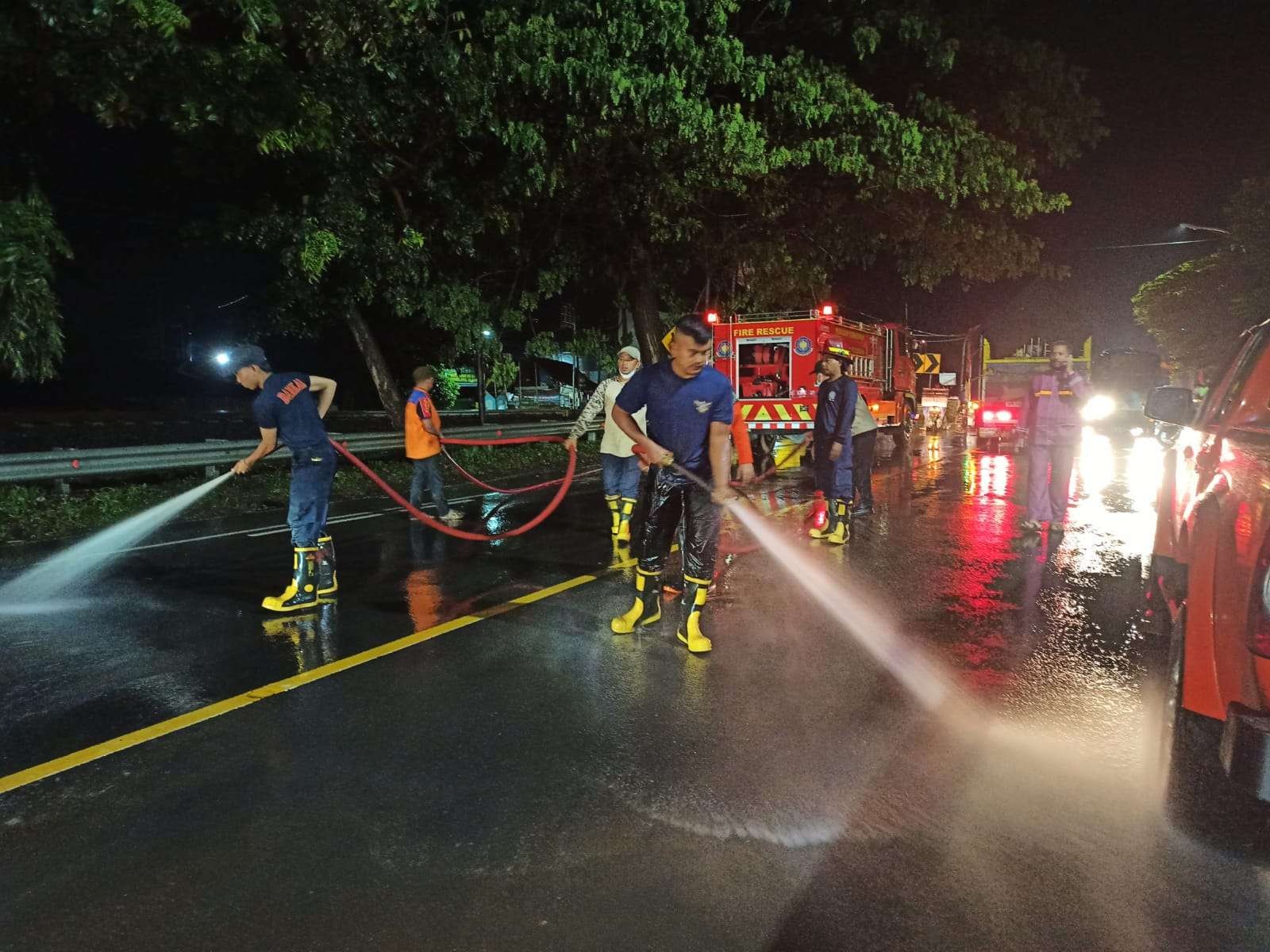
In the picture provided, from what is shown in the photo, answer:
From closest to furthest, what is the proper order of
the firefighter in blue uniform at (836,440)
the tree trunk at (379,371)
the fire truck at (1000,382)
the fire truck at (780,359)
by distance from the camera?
the firefighter in blue uniform at (836,440), the fire truck at (780,359), the tree trunk at (379,371), the fire truck at (1000,382)

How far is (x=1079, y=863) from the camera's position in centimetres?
297

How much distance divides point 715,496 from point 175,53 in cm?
790

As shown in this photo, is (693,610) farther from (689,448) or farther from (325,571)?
(325,571)

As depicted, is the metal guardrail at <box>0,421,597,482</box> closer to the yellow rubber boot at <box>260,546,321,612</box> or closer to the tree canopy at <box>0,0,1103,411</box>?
the tree canopy at <box>0,0,1103,411</box>

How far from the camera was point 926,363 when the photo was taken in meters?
26.9

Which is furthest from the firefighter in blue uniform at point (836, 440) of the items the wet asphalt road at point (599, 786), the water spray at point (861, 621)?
the wet asphalt road at point (599, 786)

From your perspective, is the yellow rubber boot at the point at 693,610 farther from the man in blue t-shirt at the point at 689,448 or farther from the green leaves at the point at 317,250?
the green leaves at the point at 317,250

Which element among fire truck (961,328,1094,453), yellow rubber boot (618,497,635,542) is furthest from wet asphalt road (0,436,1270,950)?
fire truck (961,328,1094,453)

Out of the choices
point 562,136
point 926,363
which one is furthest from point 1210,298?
point 562,136

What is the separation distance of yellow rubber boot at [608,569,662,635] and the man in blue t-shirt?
0.34m

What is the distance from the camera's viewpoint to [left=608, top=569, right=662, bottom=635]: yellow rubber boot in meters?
5.71

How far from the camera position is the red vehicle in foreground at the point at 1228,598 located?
2.61 metres

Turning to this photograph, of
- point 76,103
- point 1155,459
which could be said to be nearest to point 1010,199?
point 1155,459

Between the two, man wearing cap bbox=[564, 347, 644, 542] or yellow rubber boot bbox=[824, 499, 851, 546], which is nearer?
man wearing cap bbox=[564, 347, 644, 542]
